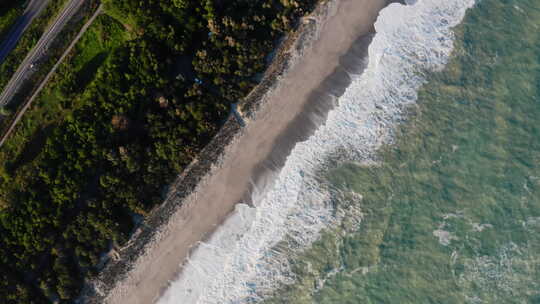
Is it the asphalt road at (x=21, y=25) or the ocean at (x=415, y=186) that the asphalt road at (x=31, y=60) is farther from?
the ocean at (x=415, y=186)

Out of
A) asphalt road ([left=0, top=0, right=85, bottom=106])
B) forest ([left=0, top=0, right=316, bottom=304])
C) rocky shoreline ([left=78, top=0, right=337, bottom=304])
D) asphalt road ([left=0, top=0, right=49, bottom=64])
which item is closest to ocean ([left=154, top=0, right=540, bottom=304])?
rocky shoreline ([left=78, top=0, right=337, bottom=304])

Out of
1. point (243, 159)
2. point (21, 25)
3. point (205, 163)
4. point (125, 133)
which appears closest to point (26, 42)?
point (21, 25)

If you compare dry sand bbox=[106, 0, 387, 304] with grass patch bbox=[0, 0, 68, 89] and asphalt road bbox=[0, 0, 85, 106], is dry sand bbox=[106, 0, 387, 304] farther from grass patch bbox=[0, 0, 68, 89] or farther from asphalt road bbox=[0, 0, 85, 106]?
grass patch bbox=[0, 0, 68, 89]

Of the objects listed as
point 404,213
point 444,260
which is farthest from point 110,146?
point 444,260

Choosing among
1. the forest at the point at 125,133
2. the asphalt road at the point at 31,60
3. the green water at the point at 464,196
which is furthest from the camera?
the green water at the point at 464,196

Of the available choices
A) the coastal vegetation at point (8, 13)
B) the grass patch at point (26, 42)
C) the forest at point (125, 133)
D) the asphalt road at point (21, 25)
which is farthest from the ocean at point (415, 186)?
the coastal vegetation at point (8, 13)

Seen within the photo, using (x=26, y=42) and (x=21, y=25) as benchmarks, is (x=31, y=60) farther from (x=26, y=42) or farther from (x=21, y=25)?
(x=21, y=25)
